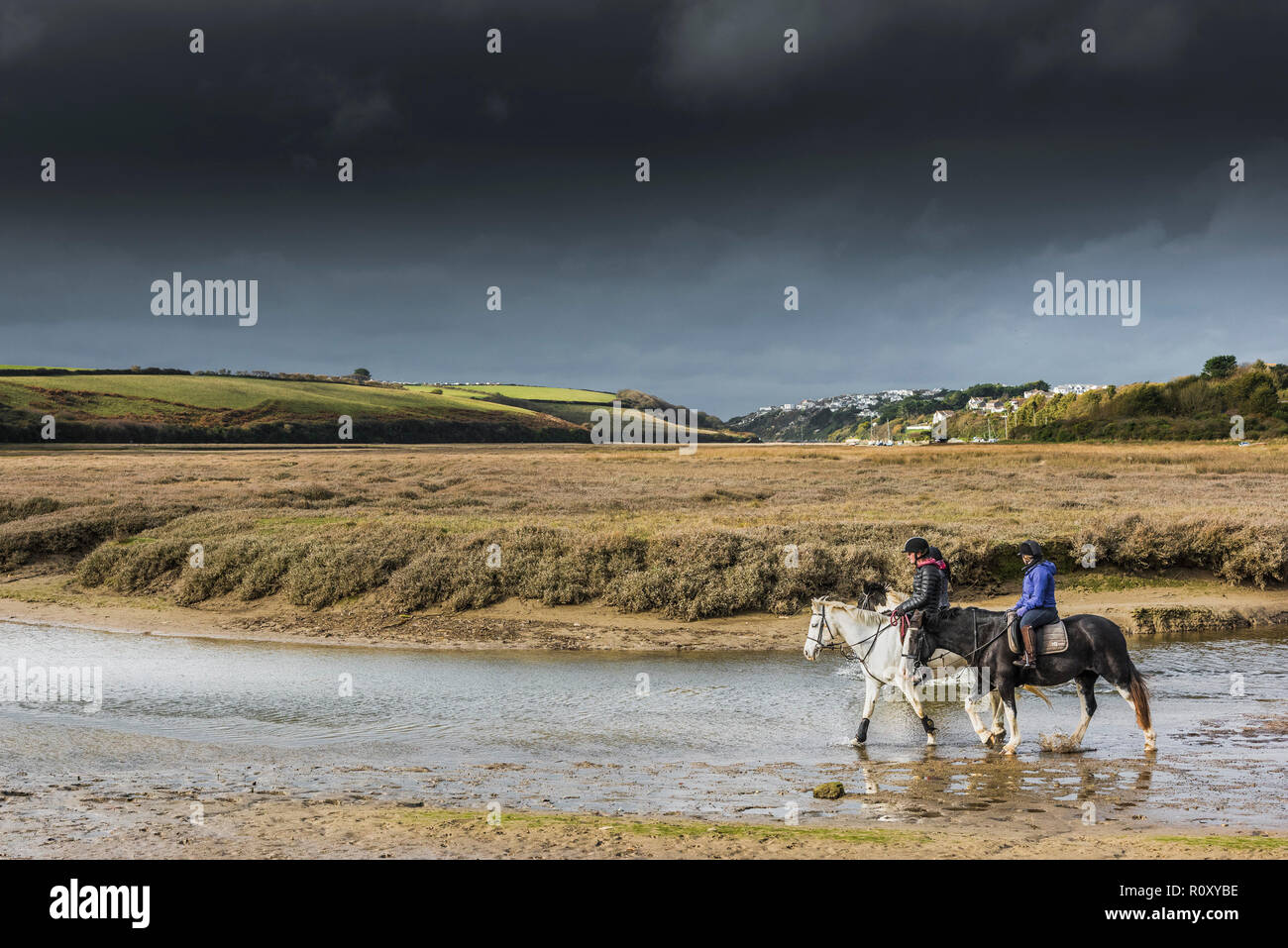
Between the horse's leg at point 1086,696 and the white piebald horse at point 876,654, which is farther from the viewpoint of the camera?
the white piebald horse at point 876,654

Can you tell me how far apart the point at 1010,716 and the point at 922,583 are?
78.4 inches

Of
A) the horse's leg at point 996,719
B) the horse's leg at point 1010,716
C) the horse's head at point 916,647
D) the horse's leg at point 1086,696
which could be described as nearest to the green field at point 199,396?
the horse's head at point 916,647

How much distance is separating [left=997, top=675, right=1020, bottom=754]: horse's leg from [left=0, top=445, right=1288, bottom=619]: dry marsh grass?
10187mm

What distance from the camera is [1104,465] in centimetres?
6456

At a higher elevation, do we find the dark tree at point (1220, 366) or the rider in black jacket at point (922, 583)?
the dark tree at point (1220, 366)

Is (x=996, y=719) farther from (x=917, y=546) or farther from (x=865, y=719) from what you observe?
(x=917, y=546)

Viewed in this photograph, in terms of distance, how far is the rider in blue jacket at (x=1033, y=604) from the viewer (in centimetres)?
1203

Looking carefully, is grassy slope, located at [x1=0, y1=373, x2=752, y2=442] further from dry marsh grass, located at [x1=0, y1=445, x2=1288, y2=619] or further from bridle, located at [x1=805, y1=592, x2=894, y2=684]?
bridle, located at [x1=805, y1=592, x2=894, y2=684]

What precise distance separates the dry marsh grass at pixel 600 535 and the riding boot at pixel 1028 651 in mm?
10344

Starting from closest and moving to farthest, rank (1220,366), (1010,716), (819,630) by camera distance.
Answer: (1010,716) < (819,630) < (1220,366)

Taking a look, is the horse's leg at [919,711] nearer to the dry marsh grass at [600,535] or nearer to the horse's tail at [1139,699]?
the horse's tail at [1139,699]

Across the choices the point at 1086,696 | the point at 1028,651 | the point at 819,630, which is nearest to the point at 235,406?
the point at 819,630

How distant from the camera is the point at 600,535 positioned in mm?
25469
